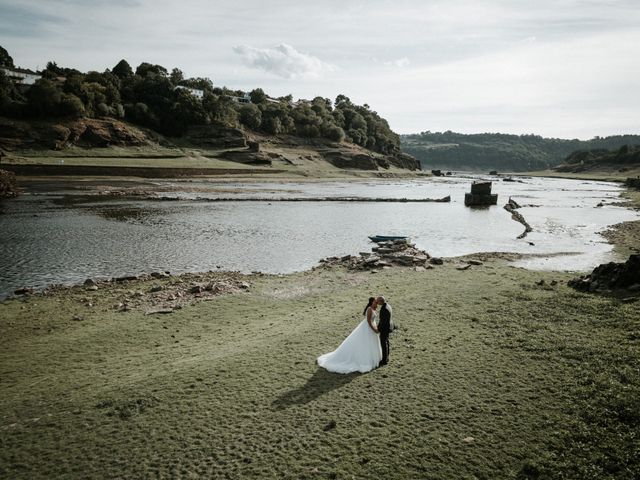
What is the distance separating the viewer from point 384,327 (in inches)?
508

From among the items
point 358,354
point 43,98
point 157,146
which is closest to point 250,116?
point 157,146

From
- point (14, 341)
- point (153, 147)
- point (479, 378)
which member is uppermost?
point (153, 147)

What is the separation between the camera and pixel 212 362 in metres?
13.3

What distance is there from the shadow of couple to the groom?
1111 mm

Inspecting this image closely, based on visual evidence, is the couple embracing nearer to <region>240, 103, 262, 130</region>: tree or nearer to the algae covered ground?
the algae covered ground

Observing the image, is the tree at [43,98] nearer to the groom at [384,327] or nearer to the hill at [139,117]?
the hill at [139,117]

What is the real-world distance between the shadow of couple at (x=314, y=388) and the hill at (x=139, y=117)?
112 meters

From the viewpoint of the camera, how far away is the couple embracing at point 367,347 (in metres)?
12.7

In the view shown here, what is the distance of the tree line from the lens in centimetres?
11031

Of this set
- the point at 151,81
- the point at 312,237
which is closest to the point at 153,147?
the point at 151,81

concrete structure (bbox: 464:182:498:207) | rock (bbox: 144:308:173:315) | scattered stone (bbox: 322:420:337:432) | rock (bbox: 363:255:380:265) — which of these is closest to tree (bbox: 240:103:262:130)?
concrete structure (bbox: 464:182:498:207)

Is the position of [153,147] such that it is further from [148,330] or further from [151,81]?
[148,330]

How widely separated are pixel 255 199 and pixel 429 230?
1368 inches

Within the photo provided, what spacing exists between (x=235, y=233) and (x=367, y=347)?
30499 millimetres
